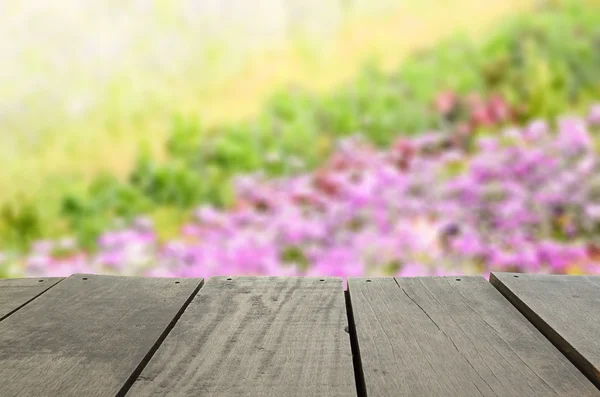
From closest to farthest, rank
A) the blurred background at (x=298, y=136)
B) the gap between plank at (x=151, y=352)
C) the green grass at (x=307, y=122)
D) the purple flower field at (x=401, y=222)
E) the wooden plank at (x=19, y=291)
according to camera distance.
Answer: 1. the gap between plank at (x=151, y=352)
2. the wooden plank at (x=19, y=291)
3. the purple flower field at (x=401, y=222)
4. the blurred background at (x=298, y=136)
5. the green grass at (x=307, y=122)

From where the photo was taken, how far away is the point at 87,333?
0.66 metres

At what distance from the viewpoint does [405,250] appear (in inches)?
121

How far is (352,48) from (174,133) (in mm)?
1093

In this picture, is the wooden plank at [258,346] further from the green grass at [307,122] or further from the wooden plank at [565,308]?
the green grass at [307,122]

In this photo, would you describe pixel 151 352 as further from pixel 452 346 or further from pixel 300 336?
pixel 452 346

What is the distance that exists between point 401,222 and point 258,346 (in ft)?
8.65

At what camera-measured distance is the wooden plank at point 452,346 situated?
1.77 ft

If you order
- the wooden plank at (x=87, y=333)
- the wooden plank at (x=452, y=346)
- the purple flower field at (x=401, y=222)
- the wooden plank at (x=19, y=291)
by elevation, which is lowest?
the purple flower field at (x=401, y=222)

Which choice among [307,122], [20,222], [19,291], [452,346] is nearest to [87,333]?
[19,291]

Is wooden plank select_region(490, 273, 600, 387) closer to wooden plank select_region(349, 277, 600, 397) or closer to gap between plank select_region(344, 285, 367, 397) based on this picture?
wooden plank select_region(349, 277, 600, 397)

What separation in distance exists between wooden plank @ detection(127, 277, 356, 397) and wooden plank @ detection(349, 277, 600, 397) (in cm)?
3

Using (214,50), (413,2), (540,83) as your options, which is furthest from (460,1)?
(214,50)

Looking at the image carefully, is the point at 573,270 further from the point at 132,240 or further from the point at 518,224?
the point at 132,240

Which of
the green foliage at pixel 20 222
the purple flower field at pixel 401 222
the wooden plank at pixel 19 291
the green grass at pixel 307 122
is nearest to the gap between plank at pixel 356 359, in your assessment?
the wooden plank at pixel 19 291
